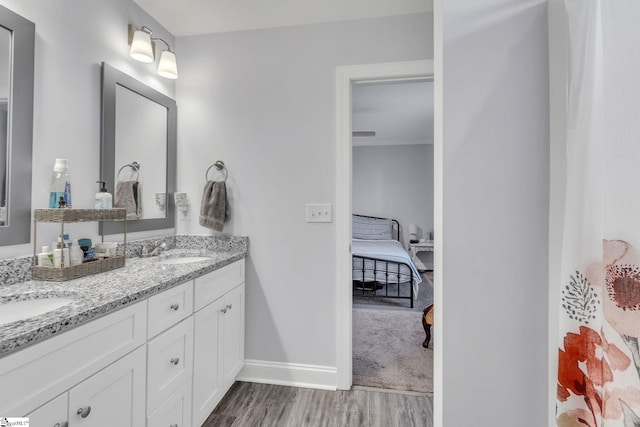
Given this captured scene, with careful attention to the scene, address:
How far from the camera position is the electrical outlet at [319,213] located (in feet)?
6.79

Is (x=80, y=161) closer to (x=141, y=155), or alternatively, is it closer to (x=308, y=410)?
(x=141, y=155)

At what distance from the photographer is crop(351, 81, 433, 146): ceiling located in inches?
133

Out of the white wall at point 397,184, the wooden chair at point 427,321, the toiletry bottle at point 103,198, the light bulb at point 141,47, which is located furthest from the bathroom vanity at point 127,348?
the white wall at point 397,184

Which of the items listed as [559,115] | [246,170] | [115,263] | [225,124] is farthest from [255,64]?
[559,115]

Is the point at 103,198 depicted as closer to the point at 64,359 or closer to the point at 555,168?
the point at 64,359

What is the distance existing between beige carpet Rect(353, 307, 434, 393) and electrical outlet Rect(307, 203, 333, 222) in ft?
3.74

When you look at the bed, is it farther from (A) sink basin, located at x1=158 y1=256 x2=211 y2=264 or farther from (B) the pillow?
(A) sink basin, located at x1=158 y1=256 x2=211 y2=264

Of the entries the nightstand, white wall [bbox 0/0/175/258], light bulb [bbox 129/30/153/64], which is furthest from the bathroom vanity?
the nightstand

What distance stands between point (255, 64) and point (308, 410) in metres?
2.25

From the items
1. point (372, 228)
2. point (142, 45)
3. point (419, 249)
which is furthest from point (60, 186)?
point (419, 249)

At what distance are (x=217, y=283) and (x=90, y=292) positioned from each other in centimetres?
69

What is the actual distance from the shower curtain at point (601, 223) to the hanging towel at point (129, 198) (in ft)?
6.62

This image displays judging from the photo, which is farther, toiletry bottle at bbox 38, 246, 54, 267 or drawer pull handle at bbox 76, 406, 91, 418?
toiletry bottle at bbox 38, 246, 54, 267

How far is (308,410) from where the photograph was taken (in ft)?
6.03
